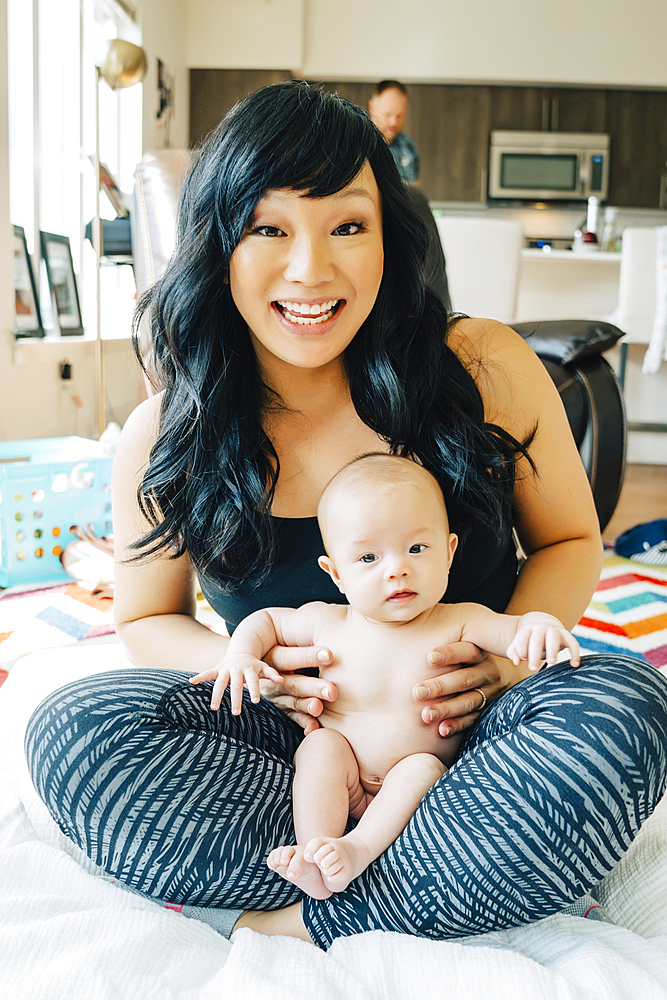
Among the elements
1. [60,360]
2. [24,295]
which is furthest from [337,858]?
[60,360]

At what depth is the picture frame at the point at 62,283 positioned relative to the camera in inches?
138

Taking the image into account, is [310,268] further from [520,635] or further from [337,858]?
[337,858]

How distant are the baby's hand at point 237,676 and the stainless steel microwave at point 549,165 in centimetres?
598

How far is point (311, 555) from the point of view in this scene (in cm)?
104

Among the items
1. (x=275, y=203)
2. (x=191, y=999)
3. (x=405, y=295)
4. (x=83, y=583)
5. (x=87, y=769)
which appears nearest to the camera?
(x=191, y=999)

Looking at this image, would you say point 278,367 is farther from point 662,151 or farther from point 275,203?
point 662,151

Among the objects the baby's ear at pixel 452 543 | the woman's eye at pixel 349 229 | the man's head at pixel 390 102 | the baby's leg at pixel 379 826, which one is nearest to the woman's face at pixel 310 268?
the woman's eye at pixel 349 229

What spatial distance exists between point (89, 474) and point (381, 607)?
5.47 ft

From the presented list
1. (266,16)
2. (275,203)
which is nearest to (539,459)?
(275,203)

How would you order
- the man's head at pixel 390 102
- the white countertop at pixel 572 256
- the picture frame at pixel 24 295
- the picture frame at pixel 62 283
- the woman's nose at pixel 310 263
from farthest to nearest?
the man's head at pixel 390 102 → the white countertop at pixel 572 256 → the picture frame at pixel 62 283 → the picture frame at pixel 24 295 → the woman's nose at pixel 310 263

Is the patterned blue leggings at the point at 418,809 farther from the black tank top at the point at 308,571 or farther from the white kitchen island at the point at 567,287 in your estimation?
the white kitchen island at the point at 567,287

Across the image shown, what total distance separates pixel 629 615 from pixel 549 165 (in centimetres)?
492

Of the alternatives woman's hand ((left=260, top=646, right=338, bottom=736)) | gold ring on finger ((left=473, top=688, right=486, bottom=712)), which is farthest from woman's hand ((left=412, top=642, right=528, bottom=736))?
woman's hand ((left=260, top=646, right=338, bottom=736))

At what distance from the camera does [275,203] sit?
35.8 inches
